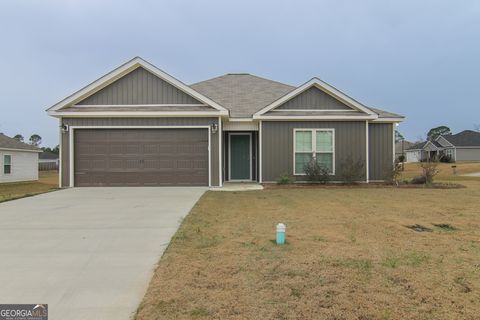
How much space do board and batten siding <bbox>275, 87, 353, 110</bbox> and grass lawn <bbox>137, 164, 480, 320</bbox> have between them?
322 inches

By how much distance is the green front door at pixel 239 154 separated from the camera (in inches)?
693

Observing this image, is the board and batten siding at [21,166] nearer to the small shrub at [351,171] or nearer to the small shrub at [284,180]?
the small shrub at [284,180]

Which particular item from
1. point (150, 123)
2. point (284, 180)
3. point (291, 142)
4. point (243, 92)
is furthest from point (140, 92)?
point (243, 92)

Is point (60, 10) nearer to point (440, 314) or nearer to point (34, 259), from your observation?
point (34, 259)

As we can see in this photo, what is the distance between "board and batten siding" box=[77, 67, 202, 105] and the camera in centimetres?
1506

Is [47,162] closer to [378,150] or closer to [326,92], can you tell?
[326,92]

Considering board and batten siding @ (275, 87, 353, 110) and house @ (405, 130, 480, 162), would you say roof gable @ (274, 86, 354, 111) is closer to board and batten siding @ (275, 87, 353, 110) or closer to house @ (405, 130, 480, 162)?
board and batten siding @ (275, 87, 353, 110)

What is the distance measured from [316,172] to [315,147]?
3.64 feet

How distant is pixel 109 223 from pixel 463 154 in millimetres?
55923

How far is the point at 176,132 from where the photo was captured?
14945 mm

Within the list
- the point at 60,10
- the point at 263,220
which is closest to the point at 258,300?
the point at 263,220

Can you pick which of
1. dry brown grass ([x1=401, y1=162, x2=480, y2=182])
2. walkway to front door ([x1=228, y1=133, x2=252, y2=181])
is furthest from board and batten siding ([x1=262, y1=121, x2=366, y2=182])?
dry brown grass ([x1=401, y1=162, x2=480, y2=182])

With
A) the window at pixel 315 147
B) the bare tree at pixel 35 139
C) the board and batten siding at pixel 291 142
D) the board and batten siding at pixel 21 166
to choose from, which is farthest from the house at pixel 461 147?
the bare tree at pixel 35 139

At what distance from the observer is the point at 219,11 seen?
18719 millimetres
